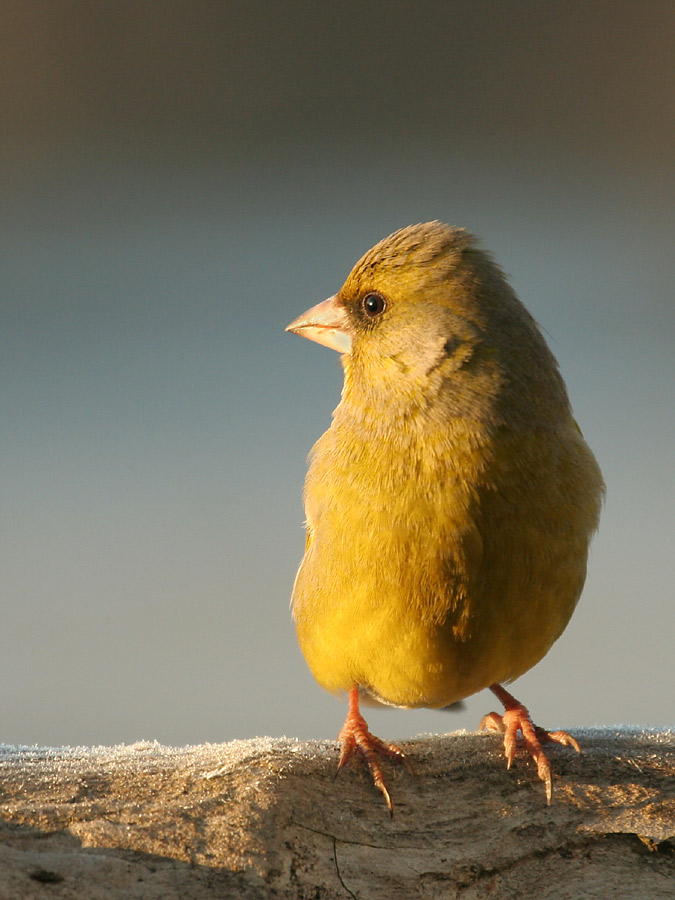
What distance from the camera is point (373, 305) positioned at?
8.25 feet

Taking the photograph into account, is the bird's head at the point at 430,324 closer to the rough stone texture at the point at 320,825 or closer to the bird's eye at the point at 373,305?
the bird's eye at the point at 373,305

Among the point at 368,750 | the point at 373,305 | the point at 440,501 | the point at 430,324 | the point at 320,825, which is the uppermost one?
the point at 373,305

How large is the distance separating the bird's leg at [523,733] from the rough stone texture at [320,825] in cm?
3

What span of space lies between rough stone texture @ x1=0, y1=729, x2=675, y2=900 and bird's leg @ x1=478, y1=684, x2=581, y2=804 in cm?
3

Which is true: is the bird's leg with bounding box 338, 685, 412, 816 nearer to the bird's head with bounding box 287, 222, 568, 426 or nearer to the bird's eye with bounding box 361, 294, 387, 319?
the bird's head with bounding box 287, 222, 568, 426

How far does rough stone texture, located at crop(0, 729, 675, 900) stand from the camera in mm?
1490

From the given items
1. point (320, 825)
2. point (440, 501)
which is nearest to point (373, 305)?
point (440, 501)

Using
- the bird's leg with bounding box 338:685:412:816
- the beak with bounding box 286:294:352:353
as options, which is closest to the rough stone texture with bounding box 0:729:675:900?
the bird's leg with bounding box 338:685:412:816

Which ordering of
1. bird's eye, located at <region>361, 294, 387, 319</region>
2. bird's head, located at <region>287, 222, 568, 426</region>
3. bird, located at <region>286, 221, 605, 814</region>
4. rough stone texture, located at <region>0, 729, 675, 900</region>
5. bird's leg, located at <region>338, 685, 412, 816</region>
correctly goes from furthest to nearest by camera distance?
bird's eye, located at <region>361, 294, 387, 319</region> < bird's head, located at <region>287, 222, 568, 426</region> < bird, located at <region>286, 221, 605, 814</region> < bird's leg, located at <region>338, 685, 412, 816</region> < rough stone texture, located at <region>0, 729, 675, 900</region>

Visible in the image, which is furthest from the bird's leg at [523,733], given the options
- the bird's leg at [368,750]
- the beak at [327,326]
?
the beak at [327,326]

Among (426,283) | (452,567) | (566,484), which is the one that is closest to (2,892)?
(452,567)

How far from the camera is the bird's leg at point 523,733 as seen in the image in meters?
2.01

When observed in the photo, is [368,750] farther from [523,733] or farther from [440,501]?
[440,501]

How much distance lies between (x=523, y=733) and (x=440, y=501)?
556 mm
